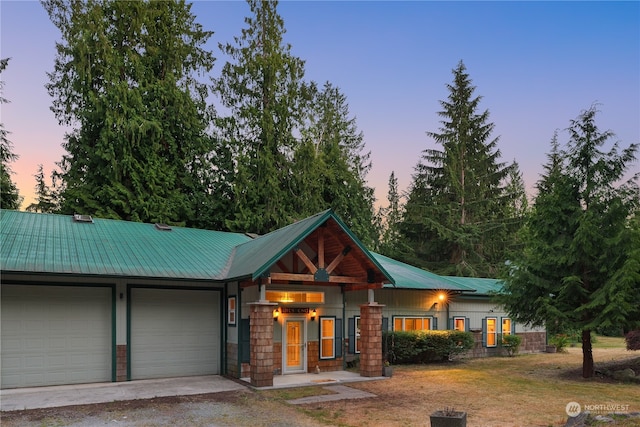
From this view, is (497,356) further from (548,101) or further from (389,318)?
(548,101)

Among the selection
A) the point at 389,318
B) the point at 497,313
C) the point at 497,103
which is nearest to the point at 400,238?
the point at 497,103

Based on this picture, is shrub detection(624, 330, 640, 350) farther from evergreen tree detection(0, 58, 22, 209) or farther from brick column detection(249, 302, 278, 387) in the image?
evergreen tree detection(0, 58, 22, 209)

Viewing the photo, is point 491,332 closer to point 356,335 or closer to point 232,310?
point 356,335

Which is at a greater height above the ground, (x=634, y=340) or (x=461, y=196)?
(x=461, y=196)

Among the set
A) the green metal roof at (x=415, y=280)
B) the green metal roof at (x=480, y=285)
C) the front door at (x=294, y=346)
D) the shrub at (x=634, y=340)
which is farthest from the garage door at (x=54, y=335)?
the shrub at (x=634, y=340)

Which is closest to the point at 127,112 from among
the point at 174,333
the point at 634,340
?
the point at 174,333

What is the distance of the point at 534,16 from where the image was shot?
13.4 metres

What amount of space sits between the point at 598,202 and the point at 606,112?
2619 mm

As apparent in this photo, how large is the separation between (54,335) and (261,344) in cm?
536

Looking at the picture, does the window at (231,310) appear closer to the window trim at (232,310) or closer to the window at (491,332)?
the window trim at (232,310)

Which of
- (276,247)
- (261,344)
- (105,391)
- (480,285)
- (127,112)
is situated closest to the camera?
(105,391)

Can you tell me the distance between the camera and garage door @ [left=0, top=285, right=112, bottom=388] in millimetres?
11977

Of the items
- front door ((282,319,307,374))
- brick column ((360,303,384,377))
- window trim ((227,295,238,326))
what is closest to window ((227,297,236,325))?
window trim ((227,295,238,326))

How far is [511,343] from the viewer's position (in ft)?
67.5
